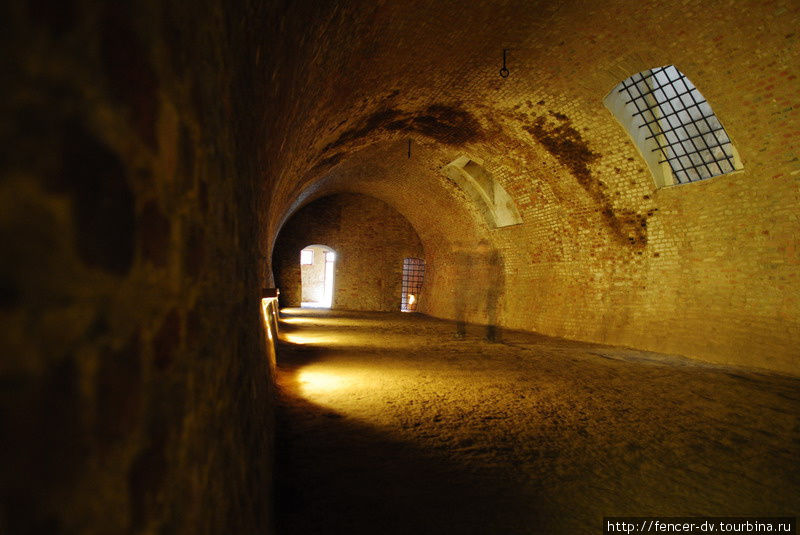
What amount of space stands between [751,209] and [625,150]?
213 centimetres

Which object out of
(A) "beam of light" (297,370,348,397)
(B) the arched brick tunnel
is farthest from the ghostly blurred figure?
(A) "beam of light" (297,370,348,397)

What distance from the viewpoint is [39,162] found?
0.59 meters

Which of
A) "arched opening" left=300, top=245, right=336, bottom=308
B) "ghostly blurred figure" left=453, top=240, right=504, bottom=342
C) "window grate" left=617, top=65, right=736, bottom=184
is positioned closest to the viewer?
"window grate" left=617, top=65, right=736, bottom=184

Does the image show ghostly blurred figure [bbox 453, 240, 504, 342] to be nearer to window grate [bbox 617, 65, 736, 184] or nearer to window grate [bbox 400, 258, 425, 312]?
window grate [bbox 400, 258, 425, 312]

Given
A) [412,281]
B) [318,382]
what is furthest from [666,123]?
[412,281]

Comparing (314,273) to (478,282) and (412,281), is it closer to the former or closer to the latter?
(412,281)

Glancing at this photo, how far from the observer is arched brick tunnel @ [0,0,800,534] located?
643mm

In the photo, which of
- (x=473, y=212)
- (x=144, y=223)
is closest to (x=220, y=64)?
(x=144, y=223)

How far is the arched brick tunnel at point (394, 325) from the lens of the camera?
25.3 inches

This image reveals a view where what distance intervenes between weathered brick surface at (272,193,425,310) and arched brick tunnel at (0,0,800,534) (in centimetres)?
570

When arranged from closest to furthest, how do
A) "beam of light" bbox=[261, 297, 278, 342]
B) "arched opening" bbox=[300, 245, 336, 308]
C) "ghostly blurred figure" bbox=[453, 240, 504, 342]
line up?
"beam of light" bbox=[261, 297, 278, 342]
"ghostly blurred figure" bbox=[453, 240, 504, 342]
"arched opening" bbox=[300, 245, 336, 308]

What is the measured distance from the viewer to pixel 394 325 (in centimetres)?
1229

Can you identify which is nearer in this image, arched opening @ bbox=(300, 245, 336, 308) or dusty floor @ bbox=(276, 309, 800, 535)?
dusty floor @ bbox=(276, 309, 800, 535)

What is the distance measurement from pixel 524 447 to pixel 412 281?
15448 mm
